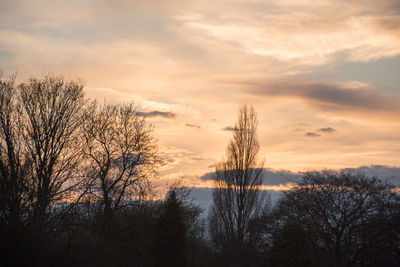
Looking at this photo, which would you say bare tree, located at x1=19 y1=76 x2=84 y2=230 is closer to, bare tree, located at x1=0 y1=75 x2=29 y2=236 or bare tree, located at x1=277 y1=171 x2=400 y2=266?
bare tree, located at x1=0 y1=75 x2=29 y2=236

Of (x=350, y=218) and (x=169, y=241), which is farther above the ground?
(x=350, y=218)

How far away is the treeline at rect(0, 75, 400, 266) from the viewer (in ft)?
76.9

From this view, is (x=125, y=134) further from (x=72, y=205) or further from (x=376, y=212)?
(x=376, y=212)

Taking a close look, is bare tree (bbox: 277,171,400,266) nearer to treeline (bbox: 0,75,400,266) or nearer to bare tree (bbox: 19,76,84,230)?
treeline (bbox: 0,75,400,266)

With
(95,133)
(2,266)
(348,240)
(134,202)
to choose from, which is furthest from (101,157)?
→ (348,240)

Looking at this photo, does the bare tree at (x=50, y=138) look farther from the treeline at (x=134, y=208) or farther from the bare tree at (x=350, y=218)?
the bare tree at (x=350, y=218)

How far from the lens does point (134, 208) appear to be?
1262 inches

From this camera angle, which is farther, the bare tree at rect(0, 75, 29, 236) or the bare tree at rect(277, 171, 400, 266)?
the bare tree at rect(277, 171, 400, 266)

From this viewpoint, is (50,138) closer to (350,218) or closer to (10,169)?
(10,169)

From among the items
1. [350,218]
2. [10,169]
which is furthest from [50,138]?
[350,218]

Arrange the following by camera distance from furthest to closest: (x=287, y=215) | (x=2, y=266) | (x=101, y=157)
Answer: (x=101, y=157), (x=287, y=215), (x=2, y=266)

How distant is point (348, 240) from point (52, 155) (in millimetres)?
20649

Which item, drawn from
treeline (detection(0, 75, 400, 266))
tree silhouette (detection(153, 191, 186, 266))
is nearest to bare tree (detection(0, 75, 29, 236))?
treeline (detection(0, 75, 400, 266))

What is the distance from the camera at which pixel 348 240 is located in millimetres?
26656
